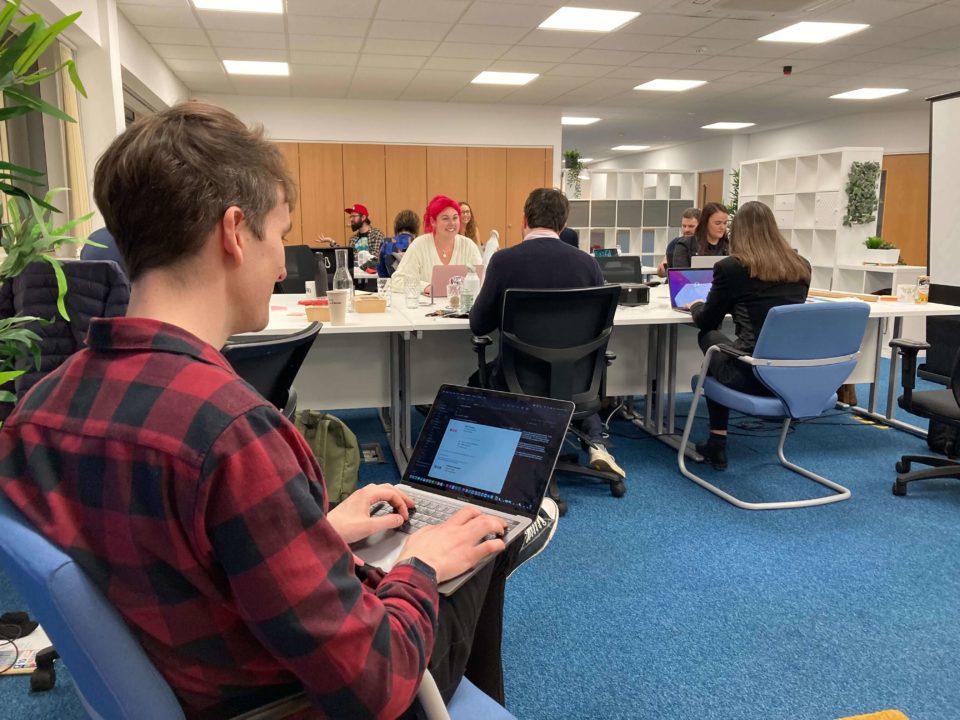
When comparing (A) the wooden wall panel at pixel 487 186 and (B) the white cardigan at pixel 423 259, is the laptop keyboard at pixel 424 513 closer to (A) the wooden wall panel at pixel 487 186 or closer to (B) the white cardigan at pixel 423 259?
(B) the white cardigan at pixel 423 259

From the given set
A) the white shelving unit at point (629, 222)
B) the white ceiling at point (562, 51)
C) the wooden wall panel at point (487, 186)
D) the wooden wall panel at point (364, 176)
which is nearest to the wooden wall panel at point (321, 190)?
the wooden wall panel at point (364, 176)

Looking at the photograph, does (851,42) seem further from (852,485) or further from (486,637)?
(486,637)

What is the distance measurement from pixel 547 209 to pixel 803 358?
1.23 meters

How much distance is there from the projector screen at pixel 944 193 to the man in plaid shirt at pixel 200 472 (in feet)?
17.1

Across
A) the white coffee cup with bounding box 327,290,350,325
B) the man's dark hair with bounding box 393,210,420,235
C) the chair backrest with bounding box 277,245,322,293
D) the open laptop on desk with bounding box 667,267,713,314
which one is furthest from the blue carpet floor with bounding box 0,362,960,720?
the man's dark hair with bounding box 393,210,420,235

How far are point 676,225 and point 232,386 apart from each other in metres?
10.2

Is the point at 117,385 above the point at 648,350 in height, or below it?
above

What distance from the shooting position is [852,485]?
10.5ft

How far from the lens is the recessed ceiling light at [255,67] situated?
265 inches

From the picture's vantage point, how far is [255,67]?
273 inches

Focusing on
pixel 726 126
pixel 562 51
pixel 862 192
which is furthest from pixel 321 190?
pixel 726 126

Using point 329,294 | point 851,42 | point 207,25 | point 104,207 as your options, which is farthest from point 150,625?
point 851,42

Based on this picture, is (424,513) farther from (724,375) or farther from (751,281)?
(751,281)

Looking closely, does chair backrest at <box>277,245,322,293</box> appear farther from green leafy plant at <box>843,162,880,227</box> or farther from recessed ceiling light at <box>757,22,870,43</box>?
green leafy plant at <box>843,162,880,227</box>
